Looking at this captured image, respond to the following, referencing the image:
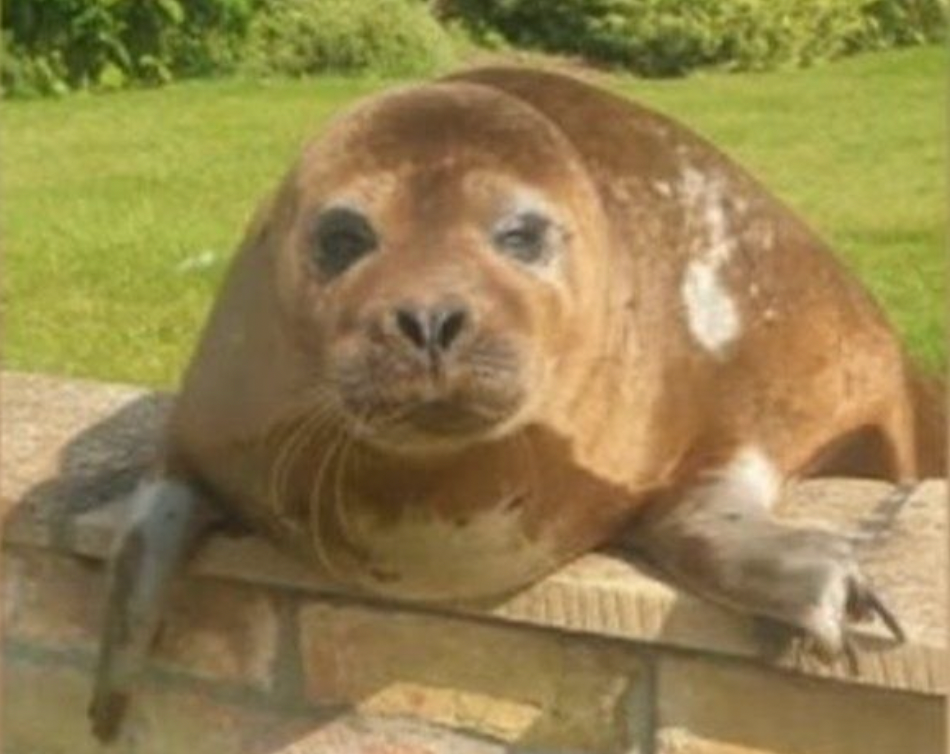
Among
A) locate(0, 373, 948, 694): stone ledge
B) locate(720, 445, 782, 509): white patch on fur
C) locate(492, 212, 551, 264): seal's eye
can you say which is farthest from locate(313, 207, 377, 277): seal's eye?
locate(720, 445, 782, 509): white patch on fur

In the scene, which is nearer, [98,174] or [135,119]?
[98,174]

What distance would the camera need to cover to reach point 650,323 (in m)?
3.55

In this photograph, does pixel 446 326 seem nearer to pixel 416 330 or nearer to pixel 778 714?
pixel 416 330

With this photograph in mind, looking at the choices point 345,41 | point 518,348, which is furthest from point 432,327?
point 345,41

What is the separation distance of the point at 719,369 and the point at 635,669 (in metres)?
0.39

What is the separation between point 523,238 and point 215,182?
24.2 ft

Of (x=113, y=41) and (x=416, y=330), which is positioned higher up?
(x=416, y=330)

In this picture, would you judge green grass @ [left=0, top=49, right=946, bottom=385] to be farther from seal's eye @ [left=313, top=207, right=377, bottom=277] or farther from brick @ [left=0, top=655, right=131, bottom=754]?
seal's eye @ [left=313, top=207, right=377, bottom=277]

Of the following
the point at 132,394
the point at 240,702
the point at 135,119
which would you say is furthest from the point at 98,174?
the point at 240,702

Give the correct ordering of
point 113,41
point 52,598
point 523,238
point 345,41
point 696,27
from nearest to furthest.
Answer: point 523,238
point 52,598
point 113,41
point 345,41
point 696,27

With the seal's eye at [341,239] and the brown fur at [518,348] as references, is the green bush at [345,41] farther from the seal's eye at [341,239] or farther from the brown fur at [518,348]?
the seal's eye at [341,239]

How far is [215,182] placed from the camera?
10.5 metres

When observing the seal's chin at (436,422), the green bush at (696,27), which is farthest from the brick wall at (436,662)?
the green bush at (696,27)

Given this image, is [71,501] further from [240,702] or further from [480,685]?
[480,685]
